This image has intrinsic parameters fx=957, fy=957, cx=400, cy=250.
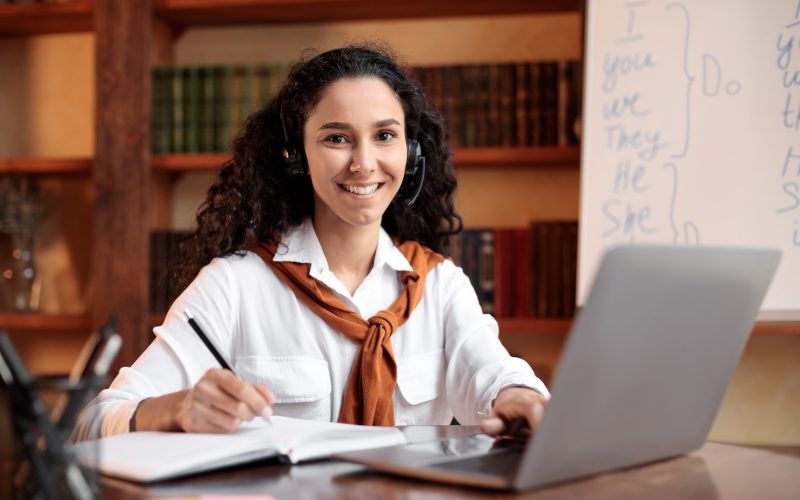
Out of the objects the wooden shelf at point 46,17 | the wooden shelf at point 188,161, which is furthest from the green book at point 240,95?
the wooden shelf at point 46,17

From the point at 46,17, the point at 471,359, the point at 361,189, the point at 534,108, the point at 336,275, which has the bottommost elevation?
the point at 471,359

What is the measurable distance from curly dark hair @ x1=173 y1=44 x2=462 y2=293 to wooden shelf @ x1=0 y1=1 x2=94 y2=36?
121cm

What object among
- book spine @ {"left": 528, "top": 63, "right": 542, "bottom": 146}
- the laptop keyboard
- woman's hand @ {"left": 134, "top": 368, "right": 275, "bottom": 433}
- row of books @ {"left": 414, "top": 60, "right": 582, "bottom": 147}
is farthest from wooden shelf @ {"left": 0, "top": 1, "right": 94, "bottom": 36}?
the laptop keyboard

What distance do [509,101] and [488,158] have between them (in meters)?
0.17

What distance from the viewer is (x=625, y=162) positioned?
235 centimetres

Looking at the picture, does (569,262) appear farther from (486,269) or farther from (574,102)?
(574,102)

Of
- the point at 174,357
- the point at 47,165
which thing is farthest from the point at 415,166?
the point at 47,165

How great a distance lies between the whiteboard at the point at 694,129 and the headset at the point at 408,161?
0.67 m

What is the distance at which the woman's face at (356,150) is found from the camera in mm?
1659

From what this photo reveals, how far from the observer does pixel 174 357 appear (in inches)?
56.9

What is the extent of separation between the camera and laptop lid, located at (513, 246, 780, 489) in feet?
2.62

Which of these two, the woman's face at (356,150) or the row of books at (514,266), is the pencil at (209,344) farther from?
the row of books at (514,266)

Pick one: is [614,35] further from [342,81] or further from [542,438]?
[542,438]

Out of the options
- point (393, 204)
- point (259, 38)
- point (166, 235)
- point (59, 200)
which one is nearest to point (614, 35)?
point (393, 204)
